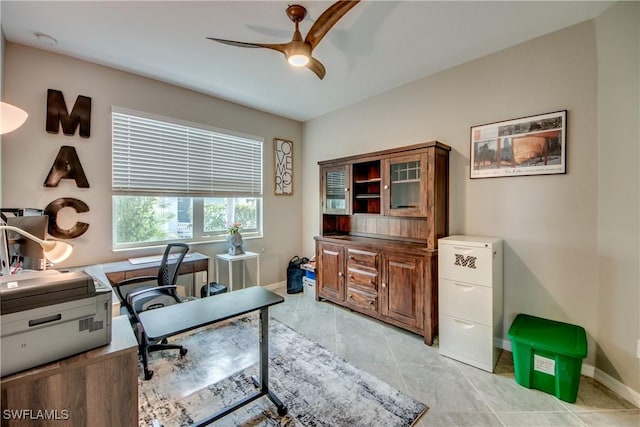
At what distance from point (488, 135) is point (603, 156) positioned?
0.84 metres

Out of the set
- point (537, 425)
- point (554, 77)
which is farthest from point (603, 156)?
point (537, 425)

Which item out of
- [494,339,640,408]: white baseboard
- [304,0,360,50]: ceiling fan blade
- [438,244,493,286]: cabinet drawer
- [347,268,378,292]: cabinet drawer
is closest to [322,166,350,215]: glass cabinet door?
[347,268,378,292]: cabinet drawer

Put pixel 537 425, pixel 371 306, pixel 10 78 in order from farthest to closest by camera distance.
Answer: pixel 371 306 < pixel 10 78 < pixel 537 425

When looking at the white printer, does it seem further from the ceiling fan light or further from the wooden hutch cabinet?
the wooden hutch cabinet

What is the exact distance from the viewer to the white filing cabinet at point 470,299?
2273 mm

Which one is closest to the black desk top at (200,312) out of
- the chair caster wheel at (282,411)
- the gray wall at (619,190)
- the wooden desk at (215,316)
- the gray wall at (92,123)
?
the wooden desk at (215,316)

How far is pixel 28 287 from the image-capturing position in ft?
3.34

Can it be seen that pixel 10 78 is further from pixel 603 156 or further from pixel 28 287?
pixel 603 156

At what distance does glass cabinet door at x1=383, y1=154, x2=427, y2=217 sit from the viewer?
2.80 metres

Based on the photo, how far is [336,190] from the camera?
12.3 ft

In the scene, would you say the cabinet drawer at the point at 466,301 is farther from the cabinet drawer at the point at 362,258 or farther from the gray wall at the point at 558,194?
the cabinet drawer at the point at 362,258

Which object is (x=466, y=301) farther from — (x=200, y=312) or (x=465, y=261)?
(x=200, y=312)

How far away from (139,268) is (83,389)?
6.03ft

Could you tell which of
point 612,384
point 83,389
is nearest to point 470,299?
point 612,384
